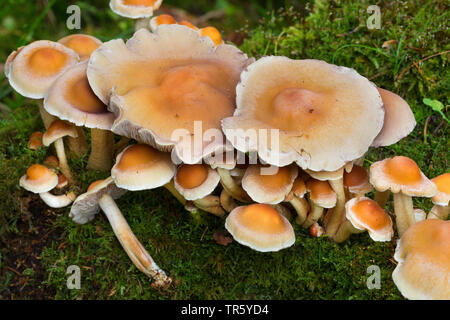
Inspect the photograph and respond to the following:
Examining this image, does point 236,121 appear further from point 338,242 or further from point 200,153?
point 338,242

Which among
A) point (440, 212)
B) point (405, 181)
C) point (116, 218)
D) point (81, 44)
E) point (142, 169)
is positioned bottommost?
point (116, 218)

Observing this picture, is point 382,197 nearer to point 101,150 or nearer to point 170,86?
point 170,86

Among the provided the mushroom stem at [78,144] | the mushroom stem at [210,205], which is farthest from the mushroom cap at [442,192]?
the mushroom stem at [78,144]

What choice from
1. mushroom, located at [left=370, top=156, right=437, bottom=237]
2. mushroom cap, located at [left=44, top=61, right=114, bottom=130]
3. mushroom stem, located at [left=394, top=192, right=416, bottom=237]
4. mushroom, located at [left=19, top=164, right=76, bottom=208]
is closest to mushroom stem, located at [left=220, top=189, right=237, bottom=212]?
mushroom cap, located at [left=44, top=61, right=114, bottom=130]

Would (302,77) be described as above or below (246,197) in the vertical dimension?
above

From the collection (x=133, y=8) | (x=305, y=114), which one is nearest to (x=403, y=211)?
(x=305, y=114)

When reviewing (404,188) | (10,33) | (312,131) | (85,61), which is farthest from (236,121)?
(10,33)

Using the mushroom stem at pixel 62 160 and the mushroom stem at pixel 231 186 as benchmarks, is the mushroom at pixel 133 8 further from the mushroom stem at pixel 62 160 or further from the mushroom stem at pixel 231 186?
the mushroom stem at pixel 231 186

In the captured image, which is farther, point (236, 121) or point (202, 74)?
point (202, 74)
